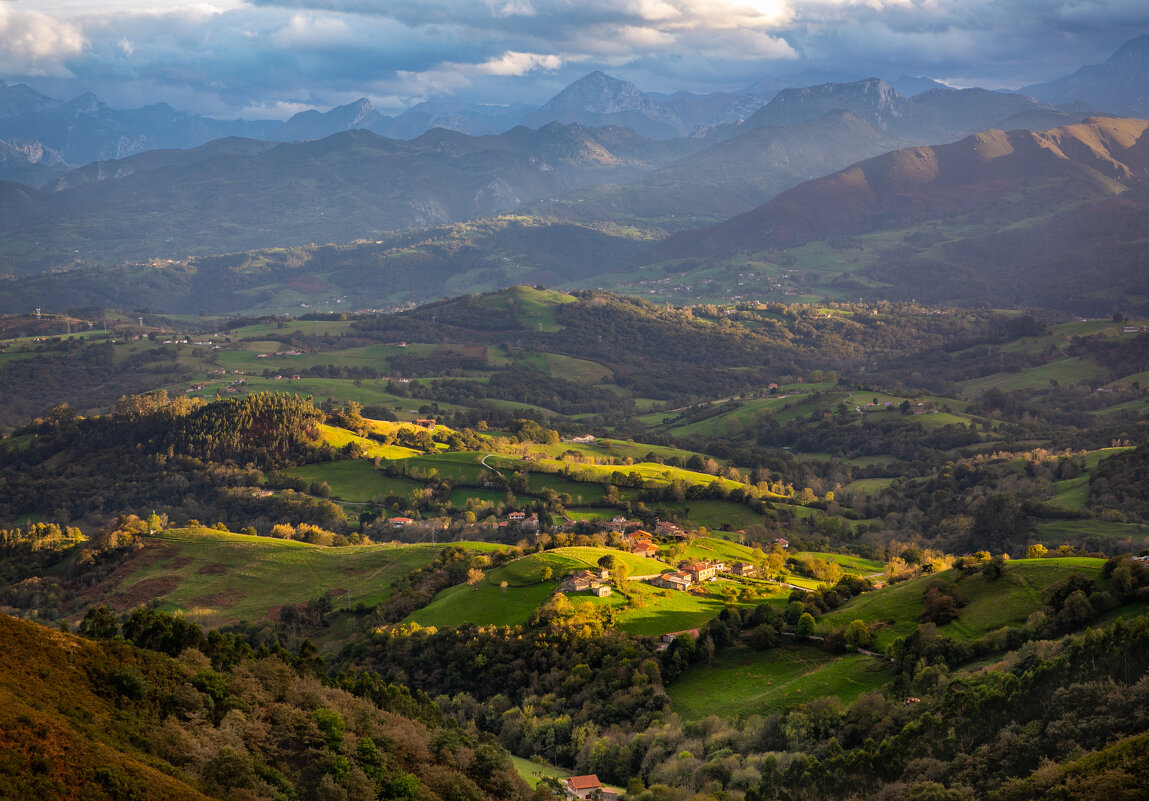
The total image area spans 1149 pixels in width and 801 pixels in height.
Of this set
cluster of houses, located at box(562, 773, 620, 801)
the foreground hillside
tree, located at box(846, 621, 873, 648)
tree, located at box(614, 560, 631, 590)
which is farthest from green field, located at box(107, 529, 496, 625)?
tree, located at box(846, 621, 873, 648)

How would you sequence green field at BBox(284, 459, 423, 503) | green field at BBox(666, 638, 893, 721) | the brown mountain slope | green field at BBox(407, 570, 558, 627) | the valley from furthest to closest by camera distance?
green field at BBox(284, 459, 423, 503)
green field at BBox(407, 570, 558, 627)
green field at BBox(666, 638, 893, 721)
the valley
the brown mountain slope

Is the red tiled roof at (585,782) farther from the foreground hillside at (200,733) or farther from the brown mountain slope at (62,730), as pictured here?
the brown mountain slope at (62,730)

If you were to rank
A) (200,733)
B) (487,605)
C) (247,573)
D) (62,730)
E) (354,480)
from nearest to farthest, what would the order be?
(62,730) → (200,733) → (487,605) → (247,573) → (354,480)

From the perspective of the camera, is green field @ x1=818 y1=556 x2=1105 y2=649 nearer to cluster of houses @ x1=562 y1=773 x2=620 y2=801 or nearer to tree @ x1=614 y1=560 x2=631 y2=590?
tree @ x1=614 y1=560 x2=631 y2=590

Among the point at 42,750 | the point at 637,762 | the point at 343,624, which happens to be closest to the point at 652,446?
the point at 343,624

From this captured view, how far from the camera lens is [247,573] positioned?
8288cm

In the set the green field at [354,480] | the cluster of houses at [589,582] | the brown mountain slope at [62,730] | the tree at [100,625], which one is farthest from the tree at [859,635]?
the green field at [354,480]

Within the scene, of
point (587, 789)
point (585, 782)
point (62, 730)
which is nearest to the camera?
Answer: point (62, 730)

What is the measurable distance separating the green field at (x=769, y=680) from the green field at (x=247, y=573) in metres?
32.1

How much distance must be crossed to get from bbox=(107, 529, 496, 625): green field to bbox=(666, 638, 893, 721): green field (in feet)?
105

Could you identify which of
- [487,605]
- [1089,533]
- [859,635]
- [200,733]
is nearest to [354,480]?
[487,605]

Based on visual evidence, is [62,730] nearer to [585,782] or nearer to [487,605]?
[585,782]

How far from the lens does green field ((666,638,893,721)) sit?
156 ft

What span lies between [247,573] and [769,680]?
49157 millimetres
